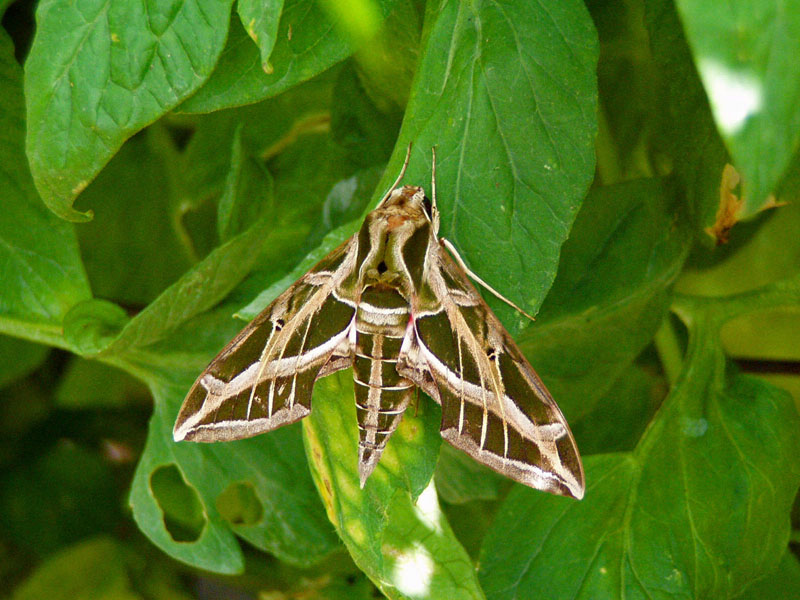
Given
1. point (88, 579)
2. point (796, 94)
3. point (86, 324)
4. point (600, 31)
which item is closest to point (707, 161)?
point (600, 31)

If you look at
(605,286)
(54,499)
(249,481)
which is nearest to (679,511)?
(605,286)

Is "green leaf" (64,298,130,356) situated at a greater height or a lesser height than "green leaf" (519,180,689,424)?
greater

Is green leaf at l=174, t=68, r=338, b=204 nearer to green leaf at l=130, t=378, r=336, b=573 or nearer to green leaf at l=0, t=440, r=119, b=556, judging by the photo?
green leaf at l=130, t=378, r=336, b=573

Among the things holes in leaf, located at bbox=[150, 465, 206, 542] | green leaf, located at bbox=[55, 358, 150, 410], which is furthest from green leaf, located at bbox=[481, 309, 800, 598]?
green leaf, located at bbox=[55, 358, 150, 410]

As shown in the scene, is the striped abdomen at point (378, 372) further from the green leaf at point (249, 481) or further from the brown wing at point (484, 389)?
the green leaf at point (249, 481)

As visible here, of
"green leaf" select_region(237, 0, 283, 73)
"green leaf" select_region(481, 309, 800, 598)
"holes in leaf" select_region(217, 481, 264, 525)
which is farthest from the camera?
"holes in leaf" select_region(217, 481, 264, 525)

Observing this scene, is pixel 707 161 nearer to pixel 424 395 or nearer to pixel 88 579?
pixel 424 395

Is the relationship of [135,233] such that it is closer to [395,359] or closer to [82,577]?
[82,577]

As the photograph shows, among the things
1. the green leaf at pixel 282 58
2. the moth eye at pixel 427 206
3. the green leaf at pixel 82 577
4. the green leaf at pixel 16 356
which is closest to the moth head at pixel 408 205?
the moth eye at pixel 427 206

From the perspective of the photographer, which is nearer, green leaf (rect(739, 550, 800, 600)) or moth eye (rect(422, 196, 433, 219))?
moth eye (rect(422, 196, 433, 219))
